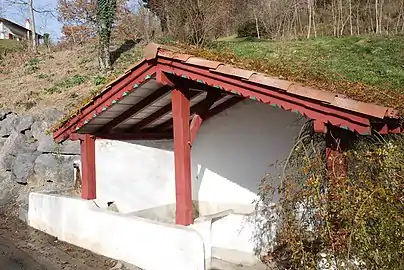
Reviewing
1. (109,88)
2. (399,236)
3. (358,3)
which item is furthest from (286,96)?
(358,3)

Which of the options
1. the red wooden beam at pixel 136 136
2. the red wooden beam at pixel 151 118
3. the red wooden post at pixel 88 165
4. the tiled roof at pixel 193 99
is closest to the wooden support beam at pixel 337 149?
the tiled roof at pixel 193 99

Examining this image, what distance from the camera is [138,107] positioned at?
22.6ft

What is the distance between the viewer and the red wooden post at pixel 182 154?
581 cm

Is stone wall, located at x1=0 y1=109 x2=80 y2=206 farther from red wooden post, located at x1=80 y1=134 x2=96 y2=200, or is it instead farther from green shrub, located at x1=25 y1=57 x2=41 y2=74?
green shrub, located at x1=25 y1=57 x2=41 y2=74

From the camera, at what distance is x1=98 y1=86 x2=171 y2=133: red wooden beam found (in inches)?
251

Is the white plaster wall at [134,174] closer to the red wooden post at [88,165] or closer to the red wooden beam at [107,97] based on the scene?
the red wooden post at [88,165]

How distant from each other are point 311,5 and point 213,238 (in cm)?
1710

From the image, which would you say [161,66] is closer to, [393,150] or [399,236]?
[393,150]

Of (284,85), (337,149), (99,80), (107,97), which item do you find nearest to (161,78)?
(107,97)

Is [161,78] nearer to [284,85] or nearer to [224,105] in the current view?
[284,85]

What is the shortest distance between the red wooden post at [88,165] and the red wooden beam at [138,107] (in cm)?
30

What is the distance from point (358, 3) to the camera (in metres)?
19.9

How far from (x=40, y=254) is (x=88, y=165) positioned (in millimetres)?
1683

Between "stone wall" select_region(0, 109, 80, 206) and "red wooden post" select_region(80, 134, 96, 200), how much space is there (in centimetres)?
265
